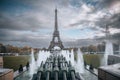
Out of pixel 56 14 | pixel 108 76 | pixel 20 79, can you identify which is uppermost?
pixel 56 14

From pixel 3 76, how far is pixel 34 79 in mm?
1516

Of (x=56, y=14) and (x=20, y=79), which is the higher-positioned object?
(x=56, y=14)

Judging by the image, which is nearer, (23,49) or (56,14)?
(56,14)

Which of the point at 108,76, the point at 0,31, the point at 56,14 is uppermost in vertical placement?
the point at 56,14

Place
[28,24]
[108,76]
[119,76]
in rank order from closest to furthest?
[119,76] < [108,76] < [28,24]

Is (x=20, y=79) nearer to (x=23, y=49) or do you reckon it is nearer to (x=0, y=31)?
(x=0, y=31)

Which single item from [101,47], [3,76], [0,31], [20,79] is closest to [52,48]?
[101,47]

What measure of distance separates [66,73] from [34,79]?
1157 mm

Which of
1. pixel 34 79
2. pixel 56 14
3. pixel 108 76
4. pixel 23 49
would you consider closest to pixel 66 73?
pixel 34 79

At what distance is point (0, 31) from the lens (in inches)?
777

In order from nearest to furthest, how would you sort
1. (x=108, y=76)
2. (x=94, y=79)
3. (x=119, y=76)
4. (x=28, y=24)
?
(x=119, y=76) → (x=108, y=76) → (x=94, y=79) → (x=28, y=24)

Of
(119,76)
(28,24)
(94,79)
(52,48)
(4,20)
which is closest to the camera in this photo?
(119,76)

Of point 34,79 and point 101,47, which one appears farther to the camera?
point 101,47

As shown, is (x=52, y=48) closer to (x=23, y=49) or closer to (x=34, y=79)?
(x=23, y=49)
